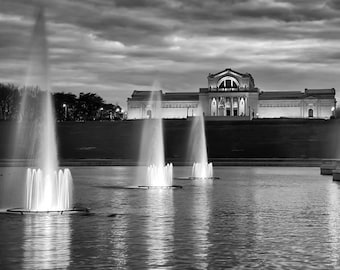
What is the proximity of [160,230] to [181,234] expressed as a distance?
688 mm

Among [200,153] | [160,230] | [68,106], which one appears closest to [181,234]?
[160,230]

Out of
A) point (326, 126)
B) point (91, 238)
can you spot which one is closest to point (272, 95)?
point (326, 126)

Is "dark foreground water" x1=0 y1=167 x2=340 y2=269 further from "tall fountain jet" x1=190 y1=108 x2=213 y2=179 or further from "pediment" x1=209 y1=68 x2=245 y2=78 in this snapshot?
"pediment" x1=209 y1=68 x2=245 y2=78

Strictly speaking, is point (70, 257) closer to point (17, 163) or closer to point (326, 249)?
point (326, 249)

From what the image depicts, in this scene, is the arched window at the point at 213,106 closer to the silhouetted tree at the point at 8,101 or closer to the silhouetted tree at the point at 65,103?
the silhouetted tree at the point at 65,103

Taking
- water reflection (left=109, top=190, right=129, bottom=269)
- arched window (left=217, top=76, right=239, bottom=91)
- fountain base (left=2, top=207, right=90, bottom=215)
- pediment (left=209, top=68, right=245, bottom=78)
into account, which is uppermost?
pediment (left=209, top=68, right=245, bottom=78)

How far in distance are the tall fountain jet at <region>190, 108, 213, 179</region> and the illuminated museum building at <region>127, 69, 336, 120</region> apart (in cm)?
4430

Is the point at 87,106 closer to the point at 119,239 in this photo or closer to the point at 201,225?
the point at 201,225

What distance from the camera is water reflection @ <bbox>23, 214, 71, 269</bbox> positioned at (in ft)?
34.3

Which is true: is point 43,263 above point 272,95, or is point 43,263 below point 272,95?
below

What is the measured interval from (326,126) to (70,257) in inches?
2764

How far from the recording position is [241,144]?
225 ft

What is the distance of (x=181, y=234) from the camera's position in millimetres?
13281

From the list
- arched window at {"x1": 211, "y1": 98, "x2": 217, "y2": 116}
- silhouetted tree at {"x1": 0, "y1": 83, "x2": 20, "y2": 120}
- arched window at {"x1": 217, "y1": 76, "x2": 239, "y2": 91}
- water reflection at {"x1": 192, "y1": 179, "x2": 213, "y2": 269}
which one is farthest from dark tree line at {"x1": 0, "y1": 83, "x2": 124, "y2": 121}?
water reflection at {"x1": 192, "y1": 179, "x2": 213, "y2": 269}
